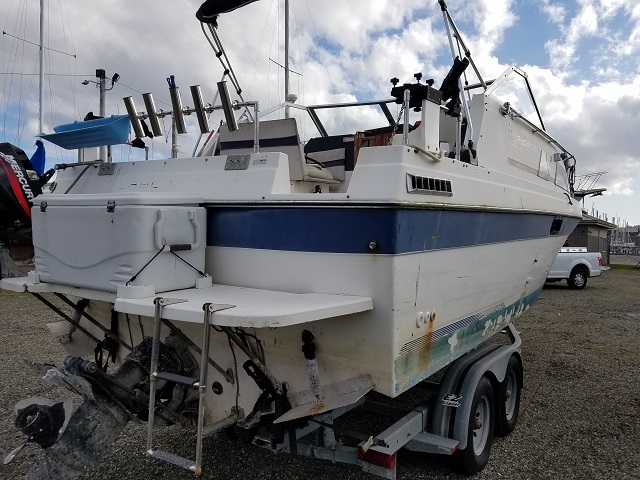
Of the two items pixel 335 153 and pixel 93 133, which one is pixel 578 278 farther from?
pixel 93 133

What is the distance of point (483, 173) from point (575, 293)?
449 inches

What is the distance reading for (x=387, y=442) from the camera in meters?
2.70

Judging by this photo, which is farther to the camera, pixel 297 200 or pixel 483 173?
pixel 483 173

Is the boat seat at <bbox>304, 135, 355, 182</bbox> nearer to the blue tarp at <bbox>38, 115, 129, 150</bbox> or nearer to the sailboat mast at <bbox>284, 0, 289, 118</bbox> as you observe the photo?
Answer: the sailboat mast at <bbox>284, 0, 289, 118</bbox>

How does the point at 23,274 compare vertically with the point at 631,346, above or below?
above

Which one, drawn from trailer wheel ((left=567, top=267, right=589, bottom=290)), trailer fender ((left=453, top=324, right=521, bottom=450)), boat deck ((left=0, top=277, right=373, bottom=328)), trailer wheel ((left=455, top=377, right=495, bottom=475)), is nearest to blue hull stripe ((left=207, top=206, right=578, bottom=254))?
boat deck ((left=0, top=277, right=373, bottom=328))

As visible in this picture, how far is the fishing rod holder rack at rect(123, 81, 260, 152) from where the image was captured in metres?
3.02

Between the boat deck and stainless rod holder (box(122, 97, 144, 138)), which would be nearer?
the boat deck

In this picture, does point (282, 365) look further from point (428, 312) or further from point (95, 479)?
point (95, 479)

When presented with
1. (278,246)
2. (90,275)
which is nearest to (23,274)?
(90,275)

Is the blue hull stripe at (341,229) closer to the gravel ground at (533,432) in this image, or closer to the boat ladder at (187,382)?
the boat ladder at (187,382)

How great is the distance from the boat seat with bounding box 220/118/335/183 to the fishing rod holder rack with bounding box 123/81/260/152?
0.21 m

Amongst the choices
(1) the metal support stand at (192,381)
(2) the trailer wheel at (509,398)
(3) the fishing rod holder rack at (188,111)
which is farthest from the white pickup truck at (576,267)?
(1) the metal support stand at (192,381)

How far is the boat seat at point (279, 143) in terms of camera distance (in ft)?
10.9
